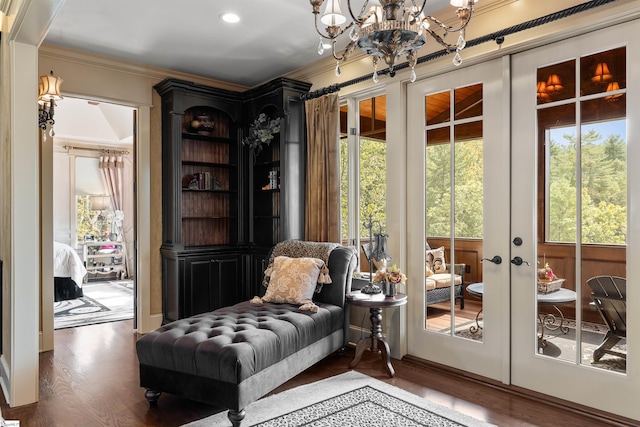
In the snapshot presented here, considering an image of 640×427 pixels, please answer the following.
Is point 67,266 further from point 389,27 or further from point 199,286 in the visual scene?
point 389,27

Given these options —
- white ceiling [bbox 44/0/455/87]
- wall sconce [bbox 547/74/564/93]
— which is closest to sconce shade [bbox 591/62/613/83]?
wall sconce [bbox 547/74/564/93]

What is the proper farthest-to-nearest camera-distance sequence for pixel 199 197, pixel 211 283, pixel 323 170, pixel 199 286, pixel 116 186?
pixel 116 186, pixel 199 197, pixel 211 283, pixel 199 286, pixel 323 170

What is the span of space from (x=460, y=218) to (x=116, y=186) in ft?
24.1

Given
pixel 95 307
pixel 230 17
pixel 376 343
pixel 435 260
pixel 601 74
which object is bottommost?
pixel 95 307

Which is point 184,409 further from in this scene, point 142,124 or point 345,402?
point 142,124

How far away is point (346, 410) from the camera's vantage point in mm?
2803

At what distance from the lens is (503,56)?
3.14 m

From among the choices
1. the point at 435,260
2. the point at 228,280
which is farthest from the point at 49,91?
the point at 435,260

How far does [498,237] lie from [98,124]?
24.4ft

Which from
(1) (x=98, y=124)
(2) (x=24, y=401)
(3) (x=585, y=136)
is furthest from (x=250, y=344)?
(1) (x=98, y=124)

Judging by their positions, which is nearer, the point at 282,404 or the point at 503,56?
the point at 282,404

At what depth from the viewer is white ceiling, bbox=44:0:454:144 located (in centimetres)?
334

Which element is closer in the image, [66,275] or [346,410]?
[346,410]

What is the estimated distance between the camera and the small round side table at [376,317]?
133 inches
